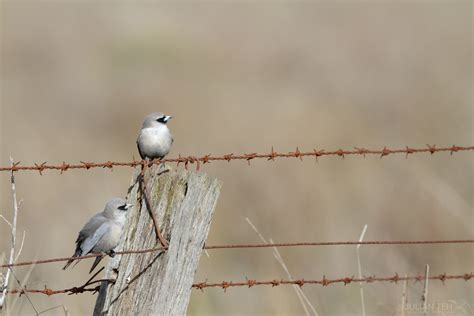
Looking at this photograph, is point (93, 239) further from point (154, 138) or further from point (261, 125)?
point (261, 125)

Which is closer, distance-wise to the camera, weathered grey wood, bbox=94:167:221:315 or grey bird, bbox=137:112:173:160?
weathered grey wood, bbox=94:167:221:315

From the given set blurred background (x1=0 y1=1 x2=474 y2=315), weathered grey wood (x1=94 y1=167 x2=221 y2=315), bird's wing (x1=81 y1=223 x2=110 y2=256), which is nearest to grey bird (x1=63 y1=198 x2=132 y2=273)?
bird's wing (x1=81 y1=223 x2=110 y2=256)

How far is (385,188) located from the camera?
13.6 m

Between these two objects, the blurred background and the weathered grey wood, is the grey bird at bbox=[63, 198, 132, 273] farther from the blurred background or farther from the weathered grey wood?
the blurred background

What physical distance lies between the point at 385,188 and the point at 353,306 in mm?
3516

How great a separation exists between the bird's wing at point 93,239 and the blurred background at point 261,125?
90 centimetres

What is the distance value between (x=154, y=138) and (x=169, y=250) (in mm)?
1702

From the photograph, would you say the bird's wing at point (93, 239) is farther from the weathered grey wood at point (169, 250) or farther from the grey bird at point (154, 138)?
the grey bird at point (154, 138)

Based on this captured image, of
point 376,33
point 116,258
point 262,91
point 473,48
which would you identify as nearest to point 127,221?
point 116,258

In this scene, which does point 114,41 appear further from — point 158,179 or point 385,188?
point 158,179

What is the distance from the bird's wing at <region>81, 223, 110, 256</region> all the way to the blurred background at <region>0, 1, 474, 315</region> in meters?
0.90

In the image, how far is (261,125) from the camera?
53.9 ft

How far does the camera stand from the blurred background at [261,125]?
1187cm

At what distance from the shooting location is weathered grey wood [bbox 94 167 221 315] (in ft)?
16.4
